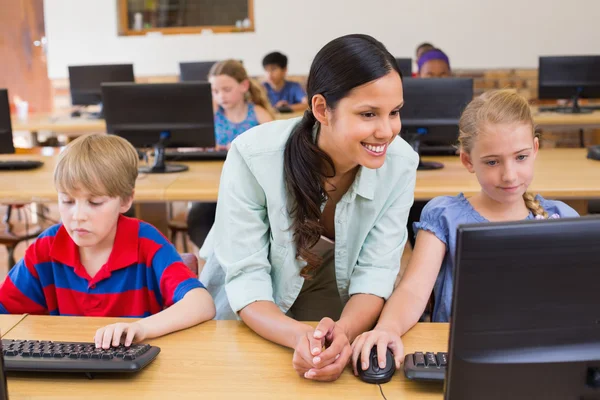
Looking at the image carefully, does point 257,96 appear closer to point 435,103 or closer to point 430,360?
point 435,103

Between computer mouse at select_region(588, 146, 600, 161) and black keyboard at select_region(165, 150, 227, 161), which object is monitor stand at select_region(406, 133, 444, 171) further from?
black keyboard at select_region(165, 150, 227, 161)

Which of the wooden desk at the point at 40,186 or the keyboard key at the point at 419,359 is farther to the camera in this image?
the wooden desk at the point at 40,186

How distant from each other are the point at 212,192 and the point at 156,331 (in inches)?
51.5

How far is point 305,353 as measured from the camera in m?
1.14

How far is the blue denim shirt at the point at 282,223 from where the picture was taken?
1.46 meters

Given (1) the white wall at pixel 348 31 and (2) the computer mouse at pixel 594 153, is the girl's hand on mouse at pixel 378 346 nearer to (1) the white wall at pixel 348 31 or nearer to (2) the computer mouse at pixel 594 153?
(2) the computer mouse at pixel 594 153

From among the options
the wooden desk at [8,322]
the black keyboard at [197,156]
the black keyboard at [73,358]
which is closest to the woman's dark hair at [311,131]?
the black keyboard at [73,358]

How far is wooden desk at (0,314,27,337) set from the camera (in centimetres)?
134

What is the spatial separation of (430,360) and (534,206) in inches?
25.1

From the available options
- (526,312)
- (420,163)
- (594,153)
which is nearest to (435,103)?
(420,163)

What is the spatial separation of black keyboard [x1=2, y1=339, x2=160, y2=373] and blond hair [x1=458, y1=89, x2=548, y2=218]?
873 millimetres

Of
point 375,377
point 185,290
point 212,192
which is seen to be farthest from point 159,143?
point 375,377

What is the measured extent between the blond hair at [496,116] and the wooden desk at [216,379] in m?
0.49

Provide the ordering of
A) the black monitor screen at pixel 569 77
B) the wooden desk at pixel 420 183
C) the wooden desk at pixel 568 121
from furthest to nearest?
the black monitor screen at pixel 569 77
the wooden desk at pixel 568 121
the wooden desk at pixel 420 183
